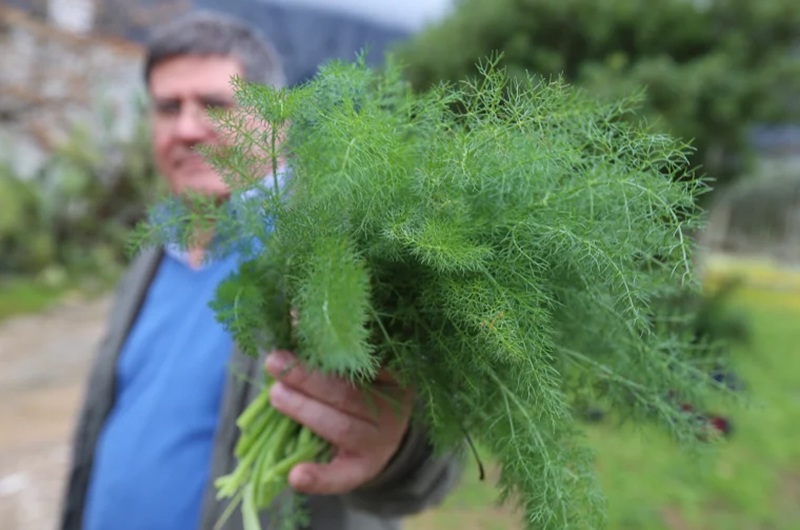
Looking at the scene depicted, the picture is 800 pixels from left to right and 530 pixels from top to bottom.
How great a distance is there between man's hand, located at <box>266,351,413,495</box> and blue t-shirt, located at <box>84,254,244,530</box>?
0.35 meters

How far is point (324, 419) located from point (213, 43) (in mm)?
1024

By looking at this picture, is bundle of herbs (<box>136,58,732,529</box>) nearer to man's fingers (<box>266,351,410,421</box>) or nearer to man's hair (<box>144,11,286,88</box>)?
man's fingers (<box>266,351,410,421</box>)

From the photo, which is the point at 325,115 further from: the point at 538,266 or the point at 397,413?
the point at 397,413

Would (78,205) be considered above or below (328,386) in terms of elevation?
above

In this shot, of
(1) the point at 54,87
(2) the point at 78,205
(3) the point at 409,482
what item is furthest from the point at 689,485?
(1) the point at 54,87

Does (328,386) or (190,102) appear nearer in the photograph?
(328,386)

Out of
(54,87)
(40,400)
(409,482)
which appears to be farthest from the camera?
(54,87)

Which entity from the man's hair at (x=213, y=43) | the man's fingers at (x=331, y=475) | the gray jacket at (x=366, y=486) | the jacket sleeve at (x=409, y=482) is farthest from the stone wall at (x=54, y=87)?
the man's fingers at (x=331, y=475)

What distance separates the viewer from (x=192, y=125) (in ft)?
4.59

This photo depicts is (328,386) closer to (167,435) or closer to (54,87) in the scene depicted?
(167,435)

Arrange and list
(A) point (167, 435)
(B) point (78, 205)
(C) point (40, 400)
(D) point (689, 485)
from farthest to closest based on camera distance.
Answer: (B) point (78, 205), (C) point (40, 400), (D) point (689, 485), (A) point (167, 435)

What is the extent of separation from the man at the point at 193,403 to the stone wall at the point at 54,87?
15.1 feet

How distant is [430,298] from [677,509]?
2598 mm

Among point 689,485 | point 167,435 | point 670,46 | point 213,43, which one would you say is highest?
point 670,46
